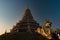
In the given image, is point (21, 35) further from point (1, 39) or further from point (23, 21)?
point (23, 21)

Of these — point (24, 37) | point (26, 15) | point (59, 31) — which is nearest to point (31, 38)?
point (24, 37)

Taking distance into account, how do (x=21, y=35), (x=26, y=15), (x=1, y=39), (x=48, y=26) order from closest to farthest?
(x=1, y=39) < (x=21, y=35) < (x=48, y=26) < (x=26, y=15)

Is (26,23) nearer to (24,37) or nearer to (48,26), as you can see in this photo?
(48,26)

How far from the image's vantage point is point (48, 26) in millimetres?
23125

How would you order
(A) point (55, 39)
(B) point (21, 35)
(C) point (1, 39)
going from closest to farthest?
(C) point (1, 39) → (B) point (21, 35) → (A) point (55, 39)

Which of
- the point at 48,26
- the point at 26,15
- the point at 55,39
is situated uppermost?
the point at 26,15

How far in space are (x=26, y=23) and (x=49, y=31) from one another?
493 inches

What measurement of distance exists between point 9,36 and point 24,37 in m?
1.75

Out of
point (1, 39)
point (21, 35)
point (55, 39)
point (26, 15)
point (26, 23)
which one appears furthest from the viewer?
point (26, 15)

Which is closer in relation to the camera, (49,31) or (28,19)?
(49,31)

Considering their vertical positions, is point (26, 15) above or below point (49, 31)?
above

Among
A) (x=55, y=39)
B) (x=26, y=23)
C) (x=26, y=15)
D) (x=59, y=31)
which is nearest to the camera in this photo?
(x=55, y=39)

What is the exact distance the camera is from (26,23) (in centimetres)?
3428

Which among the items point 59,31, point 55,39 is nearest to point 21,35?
point 55,39
